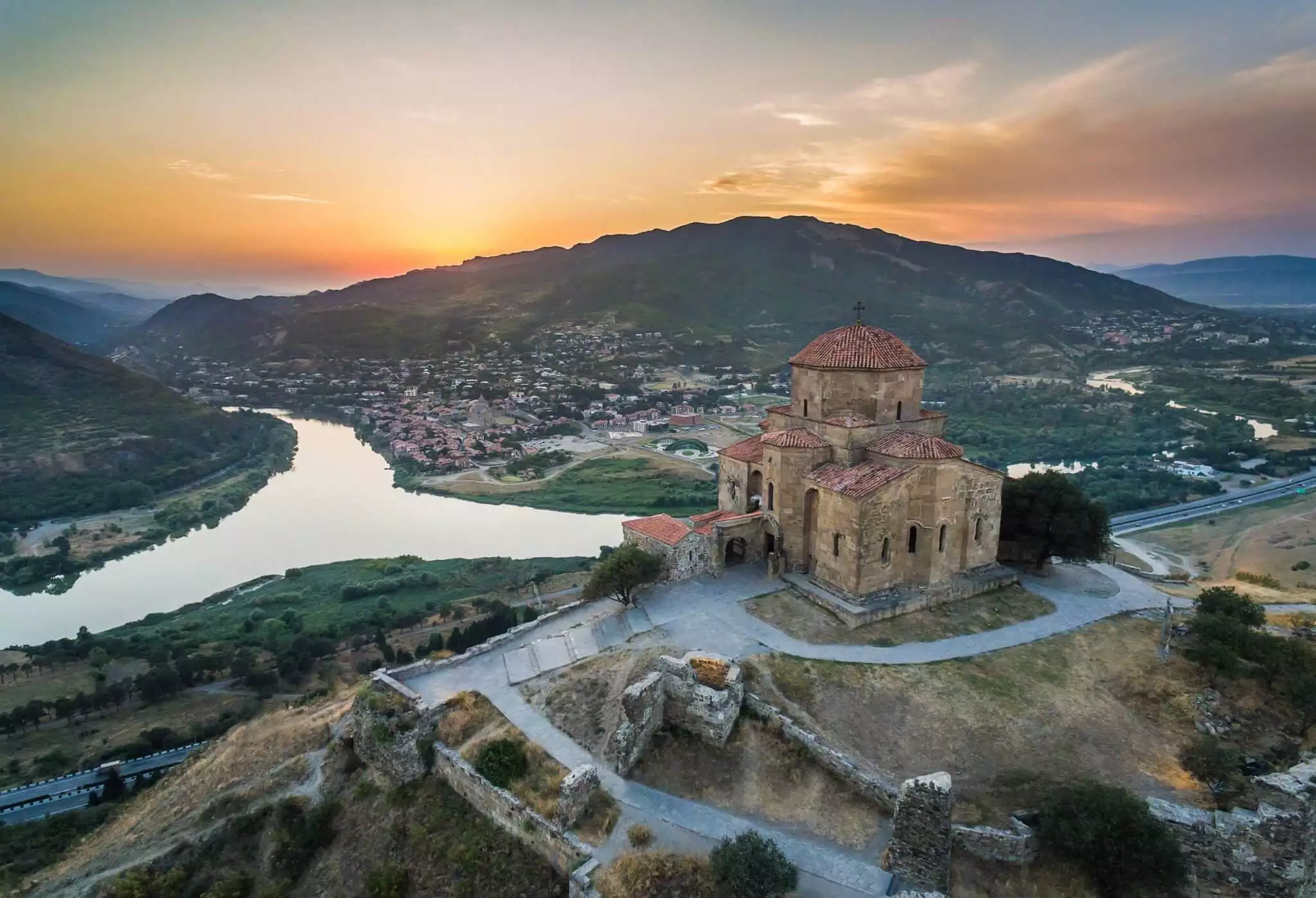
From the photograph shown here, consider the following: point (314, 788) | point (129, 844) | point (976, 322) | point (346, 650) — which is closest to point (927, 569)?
point (314, 788)

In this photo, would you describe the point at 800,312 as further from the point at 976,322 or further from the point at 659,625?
the point at 659,625

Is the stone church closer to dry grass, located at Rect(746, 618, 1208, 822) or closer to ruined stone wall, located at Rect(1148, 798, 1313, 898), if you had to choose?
dry grass, located at Rect(746, 618, 1208, 822)

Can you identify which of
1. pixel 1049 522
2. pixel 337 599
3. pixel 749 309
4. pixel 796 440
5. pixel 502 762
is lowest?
pixel 337 599

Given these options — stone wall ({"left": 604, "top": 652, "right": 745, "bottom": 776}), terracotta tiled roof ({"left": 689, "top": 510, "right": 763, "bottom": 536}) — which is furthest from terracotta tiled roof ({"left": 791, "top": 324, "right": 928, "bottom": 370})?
stone wall ({"left": 604, "top": 652, "right": 745, "bottom": 776})

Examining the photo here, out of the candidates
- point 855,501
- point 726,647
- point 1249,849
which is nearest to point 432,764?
point 726,647

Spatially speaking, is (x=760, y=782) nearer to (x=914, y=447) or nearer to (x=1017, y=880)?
(x=1017, y=880)

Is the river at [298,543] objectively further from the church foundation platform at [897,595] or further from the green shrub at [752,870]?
the green shrub at [752,870]
